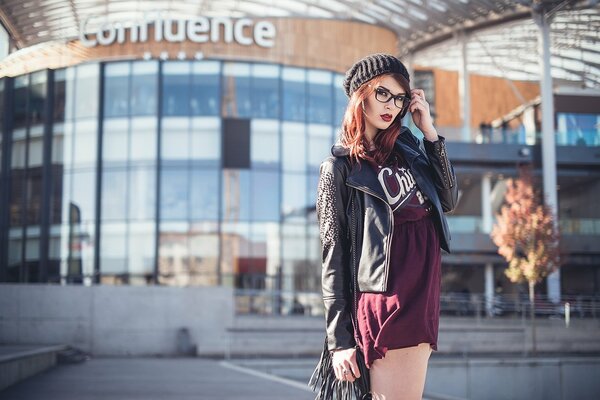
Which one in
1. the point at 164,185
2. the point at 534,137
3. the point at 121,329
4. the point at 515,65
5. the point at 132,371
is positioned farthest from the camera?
the point at 515,65

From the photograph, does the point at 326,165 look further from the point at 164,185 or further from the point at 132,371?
the point at 164,185

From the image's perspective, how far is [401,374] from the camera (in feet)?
8.99

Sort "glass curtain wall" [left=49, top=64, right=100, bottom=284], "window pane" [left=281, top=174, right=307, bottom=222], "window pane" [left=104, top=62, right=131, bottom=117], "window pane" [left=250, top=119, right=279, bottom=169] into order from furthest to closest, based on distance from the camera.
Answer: "window pane" [left=281, top=174, right=307, bottom=222]
"window pane" [left=250, top=119, right=279, bottom=169]
"window pane" [left=104, top=62, right=131, bottom=117]
"glass curtain wall" [left=49, top=64, right=100, bottom=284]

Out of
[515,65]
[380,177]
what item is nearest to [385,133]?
[380,177]

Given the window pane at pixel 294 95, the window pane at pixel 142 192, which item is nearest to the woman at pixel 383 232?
the window pane at pixel 142 192

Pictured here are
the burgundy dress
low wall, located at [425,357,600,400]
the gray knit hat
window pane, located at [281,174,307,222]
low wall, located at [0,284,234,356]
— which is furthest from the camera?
window pane, located at [281,174,307,222]

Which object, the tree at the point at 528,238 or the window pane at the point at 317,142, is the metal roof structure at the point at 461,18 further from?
the tree at the point at 528,238

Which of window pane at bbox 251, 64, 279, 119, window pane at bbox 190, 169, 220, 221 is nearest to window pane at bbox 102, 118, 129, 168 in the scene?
window pane at bbox 190, 169, 220, 221

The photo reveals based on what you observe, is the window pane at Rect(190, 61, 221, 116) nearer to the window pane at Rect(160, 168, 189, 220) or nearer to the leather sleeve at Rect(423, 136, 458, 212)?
the window pane at Rect(160, 168, 189, 220)

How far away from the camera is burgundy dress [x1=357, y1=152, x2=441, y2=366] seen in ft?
8.96

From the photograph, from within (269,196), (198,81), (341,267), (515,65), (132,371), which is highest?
(515,65)

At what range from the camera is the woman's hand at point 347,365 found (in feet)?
9.16

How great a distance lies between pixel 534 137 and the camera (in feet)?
131

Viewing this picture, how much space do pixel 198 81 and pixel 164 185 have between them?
491 cm
